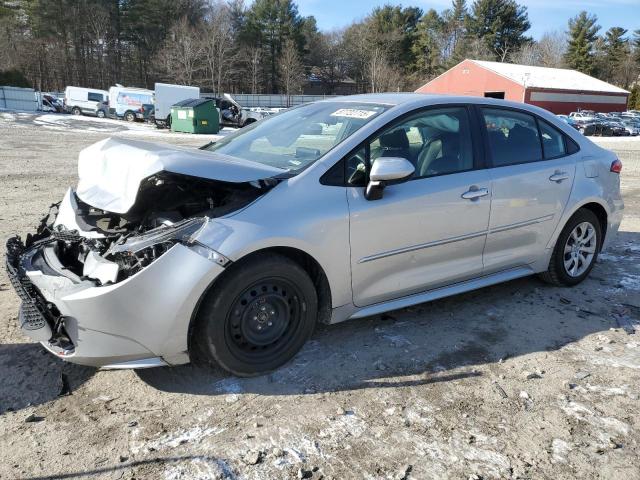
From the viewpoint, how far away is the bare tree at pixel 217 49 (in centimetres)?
5666

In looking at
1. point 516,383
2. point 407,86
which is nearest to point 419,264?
point 516,383

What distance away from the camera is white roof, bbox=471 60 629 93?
48688 mm

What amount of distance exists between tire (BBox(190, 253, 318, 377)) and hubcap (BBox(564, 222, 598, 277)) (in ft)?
8.78

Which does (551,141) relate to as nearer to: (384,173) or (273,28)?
(384,173)

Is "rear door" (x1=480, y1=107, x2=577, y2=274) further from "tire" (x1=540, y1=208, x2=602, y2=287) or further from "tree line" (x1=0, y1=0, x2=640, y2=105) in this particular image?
"tree line" (x1=0, y1=0, x2=640, y2=105)

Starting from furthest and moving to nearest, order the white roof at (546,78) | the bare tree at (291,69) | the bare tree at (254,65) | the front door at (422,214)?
the bare tree at (254,65)
the bare tree at (291,69)
the white roof at (546,78)
the front door at (422,214)

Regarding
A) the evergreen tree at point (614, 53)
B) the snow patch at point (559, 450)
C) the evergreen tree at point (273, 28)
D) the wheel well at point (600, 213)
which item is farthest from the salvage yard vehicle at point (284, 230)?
the evergreen tree at point (614, 53)

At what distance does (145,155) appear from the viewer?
3.13 metres

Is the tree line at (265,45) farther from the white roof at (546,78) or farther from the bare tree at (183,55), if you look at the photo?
the white roof at (546,78)

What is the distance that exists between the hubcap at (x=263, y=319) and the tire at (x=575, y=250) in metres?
2.64

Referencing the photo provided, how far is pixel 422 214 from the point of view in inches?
142

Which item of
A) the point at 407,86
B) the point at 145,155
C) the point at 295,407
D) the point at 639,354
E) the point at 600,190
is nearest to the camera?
the point at 295,407

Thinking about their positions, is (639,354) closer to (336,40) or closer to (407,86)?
(407,86)

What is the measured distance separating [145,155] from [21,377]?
1514 millimetres
